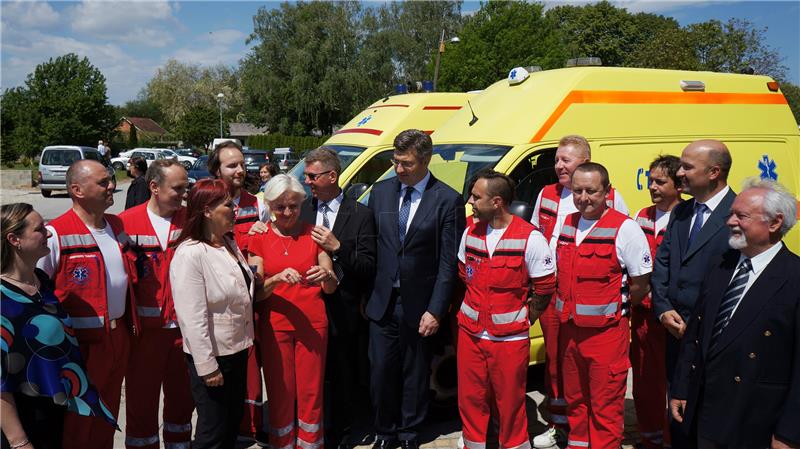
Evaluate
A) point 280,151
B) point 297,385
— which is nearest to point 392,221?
point 297,385

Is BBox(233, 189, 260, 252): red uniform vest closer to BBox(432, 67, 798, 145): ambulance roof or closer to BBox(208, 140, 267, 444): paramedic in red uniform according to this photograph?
BBox(208, 140, 267, 444): paramedic in red uniform

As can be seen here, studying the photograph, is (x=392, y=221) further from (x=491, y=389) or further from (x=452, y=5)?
(x=452, y=5)

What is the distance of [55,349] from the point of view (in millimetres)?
2877

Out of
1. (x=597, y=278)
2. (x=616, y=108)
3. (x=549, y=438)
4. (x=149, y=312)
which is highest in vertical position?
(x=616, y=108)

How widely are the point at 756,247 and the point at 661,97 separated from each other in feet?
11.2

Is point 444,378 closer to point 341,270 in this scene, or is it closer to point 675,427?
point 341,270

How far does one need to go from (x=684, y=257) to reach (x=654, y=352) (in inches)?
37.7

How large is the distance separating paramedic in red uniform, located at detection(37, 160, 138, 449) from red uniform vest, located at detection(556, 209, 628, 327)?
2736mm

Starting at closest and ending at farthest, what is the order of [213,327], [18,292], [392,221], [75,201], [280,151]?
1. [18,292]
2. [213,327]
3. [75,201]
4. [392,221]
5. [280,151]

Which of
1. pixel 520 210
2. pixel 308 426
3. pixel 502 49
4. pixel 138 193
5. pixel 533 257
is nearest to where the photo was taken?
pixel 533 257

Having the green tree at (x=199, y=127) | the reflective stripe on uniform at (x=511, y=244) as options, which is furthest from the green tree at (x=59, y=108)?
the reflective stripe on uniform at (x=511, y=244)

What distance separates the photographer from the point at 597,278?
3906mm

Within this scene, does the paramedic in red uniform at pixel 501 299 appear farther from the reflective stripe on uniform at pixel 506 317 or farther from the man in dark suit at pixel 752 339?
the man in dark suit at pixel 752 339

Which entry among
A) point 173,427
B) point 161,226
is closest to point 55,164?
point 161,226
